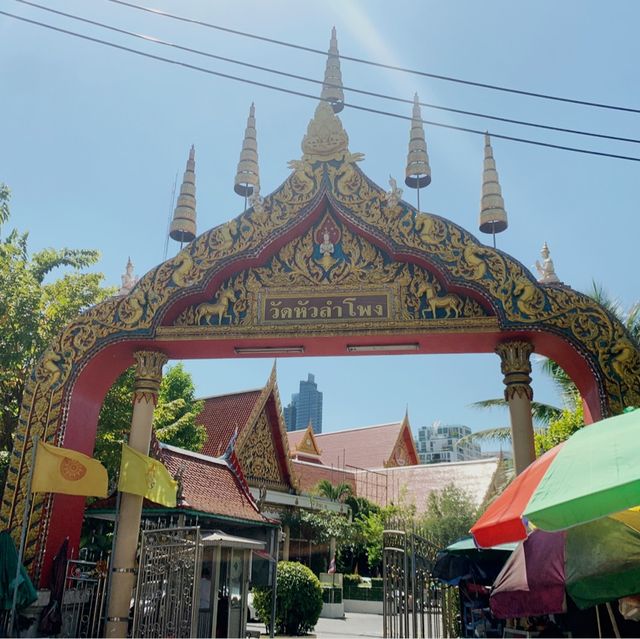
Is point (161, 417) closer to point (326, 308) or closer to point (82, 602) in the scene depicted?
point (82, 602)

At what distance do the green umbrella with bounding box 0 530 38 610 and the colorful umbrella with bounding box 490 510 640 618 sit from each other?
5510 millimetres

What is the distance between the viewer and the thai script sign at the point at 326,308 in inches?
355

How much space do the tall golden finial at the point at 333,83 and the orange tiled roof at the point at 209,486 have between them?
286 inches

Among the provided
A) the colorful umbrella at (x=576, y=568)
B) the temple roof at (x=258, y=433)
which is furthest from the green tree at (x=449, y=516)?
the colorful umbrella at (x=576, y=568)

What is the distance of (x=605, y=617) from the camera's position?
6.25 meters

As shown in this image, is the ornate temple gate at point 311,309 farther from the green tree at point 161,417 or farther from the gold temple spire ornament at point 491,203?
the green tree at point 161,417

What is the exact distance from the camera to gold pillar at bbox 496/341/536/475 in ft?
27.9

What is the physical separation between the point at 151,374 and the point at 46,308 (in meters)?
4.52

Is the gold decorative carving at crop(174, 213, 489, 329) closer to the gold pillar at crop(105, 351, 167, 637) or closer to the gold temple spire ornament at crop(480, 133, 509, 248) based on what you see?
the gold pillar at crop(105, 351, 167, 637)

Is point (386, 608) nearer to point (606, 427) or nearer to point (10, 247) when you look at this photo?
point (606, 427)

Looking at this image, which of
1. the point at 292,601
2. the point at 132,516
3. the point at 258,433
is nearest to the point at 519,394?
the point at 132,516

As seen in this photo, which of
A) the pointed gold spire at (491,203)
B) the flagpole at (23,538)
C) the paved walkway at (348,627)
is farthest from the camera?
the paved walkway at (348,627)

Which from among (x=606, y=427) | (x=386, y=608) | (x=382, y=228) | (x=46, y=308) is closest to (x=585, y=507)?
(x=606, y=427)

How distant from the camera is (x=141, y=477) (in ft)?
28.9
